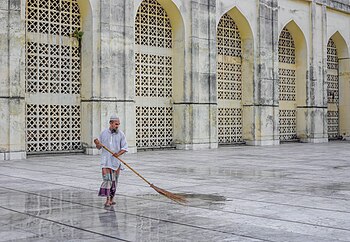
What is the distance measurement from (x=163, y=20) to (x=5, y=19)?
6568 mm

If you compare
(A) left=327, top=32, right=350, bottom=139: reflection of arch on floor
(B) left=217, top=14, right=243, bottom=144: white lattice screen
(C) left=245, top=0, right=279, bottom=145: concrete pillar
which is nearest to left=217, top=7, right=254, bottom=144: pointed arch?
(B) left=217, top=14, right=243, bottom=144: white lattice screen

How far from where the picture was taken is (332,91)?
27.0 metres

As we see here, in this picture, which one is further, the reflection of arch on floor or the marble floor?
the reflection of arch on floor

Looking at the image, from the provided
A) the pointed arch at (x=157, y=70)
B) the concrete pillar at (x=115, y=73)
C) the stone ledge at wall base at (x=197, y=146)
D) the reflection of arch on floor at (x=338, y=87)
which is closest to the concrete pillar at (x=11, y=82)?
the concrete pillar at (x=115, y=73)

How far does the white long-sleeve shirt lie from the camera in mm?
7145

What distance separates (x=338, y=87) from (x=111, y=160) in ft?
74.0

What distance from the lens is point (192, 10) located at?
19203 millimetres

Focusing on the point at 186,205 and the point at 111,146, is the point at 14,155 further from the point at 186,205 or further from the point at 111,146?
the point at 186,205

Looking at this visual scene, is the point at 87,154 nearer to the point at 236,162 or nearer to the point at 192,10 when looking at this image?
the point at 236,162

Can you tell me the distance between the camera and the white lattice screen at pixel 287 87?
24156 mm

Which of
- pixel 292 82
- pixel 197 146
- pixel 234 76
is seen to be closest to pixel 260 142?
pixel 234 76

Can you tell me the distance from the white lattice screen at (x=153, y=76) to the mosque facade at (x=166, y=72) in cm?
4

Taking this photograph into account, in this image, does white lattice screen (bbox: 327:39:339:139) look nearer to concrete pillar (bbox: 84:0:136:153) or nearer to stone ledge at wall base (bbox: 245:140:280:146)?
stone ledge at wall base (bbox: 245:140:280:146)

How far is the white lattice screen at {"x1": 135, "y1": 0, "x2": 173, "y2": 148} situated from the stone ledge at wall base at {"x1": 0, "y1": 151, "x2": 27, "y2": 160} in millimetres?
4674
